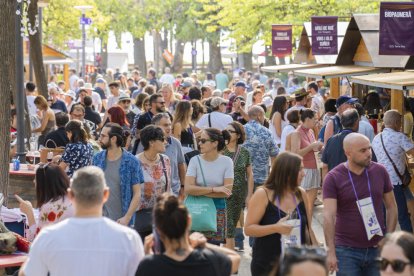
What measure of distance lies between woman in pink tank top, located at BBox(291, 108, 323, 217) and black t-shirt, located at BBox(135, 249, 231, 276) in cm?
840

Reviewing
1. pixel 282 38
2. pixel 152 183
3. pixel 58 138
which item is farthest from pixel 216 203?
A: pixel 282 38

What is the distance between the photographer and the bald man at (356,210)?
8906 millimetres

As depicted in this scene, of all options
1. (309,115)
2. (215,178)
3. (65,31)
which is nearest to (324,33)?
(309,115)

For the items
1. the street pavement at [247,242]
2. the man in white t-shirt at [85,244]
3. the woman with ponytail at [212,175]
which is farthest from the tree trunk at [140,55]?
the man in white t-shirt at [85,244]

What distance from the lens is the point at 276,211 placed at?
8398mm

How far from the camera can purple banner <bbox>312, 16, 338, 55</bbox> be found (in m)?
25.3

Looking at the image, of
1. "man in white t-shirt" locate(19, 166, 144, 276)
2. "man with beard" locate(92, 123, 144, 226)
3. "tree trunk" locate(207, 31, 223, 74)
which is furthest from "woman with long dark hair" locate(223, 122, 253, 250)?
"tree trunk" locate(207, 31, 223, 74)

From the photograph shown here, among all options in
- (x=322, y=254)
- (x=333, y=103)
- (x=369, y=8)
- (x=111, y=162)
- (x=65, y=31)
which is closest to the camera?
(x=322, y=254)

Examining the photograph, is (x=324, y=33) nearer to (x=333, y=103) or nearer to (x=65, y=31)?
(x=333, y=103)

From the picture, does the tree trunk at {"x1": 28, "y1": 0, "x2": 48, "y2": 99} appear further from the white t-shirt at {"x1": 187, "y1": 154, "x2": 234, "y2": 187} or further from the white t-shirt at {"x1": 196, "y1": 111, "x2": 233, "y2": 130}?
the white t-shirt at {"x1": 187, "y1": 154, "x2": 234, "y2": 187}

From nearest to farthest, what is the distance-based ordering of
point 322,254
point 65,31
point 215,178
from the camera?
point 322,254, point 215,178, point 65,31

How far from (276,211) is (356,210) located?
0.83 meters

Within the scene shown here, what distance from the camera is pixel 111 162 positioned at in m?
10.4

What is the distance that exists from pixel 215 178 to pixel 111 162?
124 cm
